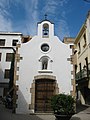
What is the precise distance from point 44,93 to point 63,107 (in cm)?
337

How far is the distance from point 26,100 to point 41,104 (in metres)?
1.12

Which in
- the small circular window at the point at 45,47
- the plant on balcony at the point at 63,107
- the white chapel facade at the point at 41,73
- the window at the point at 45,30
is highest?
the window at the point at 45,30

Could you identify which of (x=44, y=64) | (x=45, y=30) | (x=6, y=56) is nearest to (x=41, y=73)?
(x=44, y=64)

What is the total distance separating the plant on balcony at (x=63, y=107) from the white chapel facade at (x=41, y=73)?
280 centimetres

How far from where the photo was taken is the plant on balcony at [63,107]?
32.3 feet

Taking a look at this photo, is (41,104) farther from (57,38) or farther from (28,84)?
(57,38)

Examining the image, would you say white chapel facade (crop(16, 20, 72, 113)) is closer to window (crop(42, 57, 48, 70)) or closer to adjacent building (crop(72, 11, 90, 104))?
window (crop(42, 57, 48, 70))

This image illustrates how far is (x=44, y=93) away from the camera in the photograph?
13.2 metres

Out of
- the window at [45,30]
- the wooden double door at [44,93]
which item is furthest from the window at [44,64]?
the window at [45,30]

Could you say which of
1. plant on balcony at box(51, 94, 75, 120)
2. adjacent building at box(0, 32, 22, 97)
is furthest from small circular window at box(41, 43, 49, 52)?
adjacent building at box(0, 32, 22, 97)

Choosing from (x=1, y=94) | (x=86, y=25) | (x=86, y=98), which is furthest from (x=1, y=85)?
(x=86, y=25)

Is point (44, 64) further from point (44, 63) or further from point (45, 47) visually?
point (45, 47)

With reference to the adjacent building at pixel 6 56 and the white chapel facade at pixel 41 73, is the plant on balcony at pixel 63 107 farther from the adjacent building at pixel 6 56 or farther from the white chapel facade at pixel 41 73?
the adjacent building at pixel 6 56

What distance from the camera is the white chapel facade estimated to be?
12906 mm
